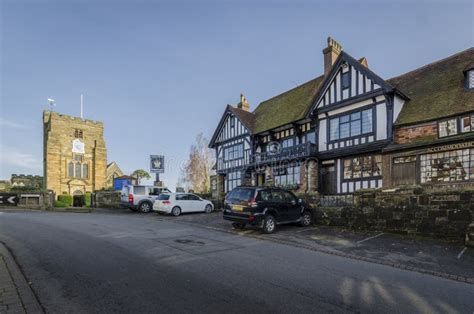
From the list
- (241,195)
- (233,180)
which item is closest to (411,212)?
(241,195)

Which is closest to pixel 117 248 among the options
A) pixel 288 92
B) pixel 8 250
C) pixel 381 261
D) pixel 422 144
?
pixel 8 250

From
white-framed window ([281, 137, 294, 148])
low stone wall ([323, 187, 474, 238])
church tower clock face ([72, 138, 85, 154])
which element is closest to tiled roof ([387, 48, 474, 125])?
low stone wall ([323, 187, 474, 238])

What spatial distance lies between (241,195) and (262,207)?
980 millimetres

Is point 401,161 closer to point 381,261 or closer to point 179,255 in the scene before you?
point 381,261

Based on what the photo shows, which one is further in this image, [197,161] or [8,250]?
[197,161]

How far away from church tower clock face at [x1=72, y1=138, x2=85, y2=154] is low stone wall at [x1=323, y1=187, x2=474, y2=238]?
143 feet

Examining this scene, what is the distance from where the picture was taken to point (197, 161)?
50719 millimetres

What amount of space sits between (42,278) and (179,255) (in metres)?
3.04

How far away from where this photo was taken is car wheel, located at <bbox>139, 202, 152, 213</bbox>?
22891 mm

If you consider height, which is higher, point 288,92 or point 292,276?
point 288,92

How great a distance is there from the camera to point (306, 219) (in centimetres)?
1439

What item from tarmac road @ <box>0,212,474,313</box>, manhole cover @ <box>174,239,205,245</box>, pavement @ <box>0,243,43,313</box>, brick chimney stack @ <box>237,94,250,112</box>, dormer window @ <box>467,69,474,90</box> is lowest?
manhole cover @ <box>174,239,205,245</box>

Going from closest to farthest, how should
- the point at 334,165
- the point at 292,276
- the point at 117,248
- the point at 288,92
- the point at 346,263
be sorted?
the point at 292,276, the point at 346,263, the point at 117,248, the point at 334,165, the point at 288,92

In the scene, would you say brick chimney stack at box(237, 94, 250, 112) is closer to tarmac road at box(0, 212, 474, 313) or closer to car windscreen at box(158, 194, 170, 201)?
car windscreen at box(158, 194, 170, 201)
